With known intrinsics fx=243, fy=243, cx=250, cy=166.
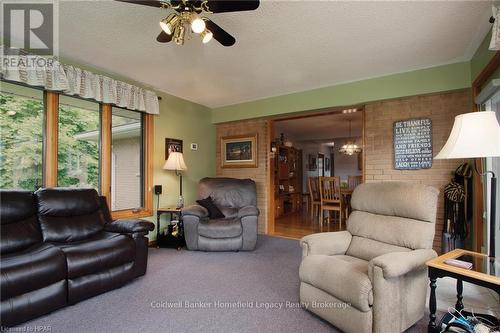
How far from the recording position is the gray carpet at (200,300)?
178cm

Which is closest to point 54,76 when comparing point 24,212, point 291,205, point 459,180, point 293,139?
point 24,212

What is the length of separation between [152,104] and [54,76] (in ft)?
4.12

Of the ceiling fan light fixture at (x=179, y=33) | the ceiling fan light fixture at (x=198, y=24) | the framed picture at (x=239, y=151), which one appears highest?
the ceiling fan light fixture at (x=179, y=33)

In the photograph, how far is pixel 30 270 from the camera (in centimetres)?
178

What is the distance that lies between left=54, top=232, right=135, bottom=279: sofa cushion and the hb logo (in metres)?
2.04

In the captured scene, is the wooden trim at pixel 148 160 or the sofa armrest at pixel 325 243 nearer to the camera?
the sofa armrest at pixel 325 243

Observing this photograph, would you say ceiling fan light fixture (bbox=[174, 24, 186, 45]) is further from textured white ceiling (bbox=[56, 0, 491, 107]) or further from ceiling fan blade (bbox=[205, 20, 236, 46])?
textured white ceiling (bbox=[56, 0, 491, 107])

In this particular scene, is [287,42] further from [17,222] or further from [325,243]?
[17,222]

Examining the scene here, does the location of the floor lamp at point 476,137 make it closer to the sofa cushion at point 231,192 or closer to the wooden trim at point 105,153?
the sofa cushion at point 231,192

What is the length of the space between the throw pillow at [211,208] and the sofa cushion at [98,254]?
56.0 inches

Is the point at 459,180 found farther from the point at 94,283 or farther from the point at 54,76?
the point at 54,76

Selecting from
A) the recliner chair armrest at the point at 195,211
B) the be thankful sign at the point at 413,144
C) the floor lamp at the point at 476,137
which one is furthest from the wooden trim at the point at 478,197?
the recliner chair armrest at the point at 195,211

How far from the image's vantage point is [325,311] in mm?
1758

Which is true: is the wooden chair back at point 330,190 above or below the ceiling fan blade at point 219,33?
below
